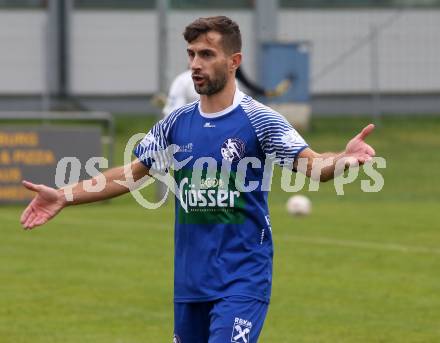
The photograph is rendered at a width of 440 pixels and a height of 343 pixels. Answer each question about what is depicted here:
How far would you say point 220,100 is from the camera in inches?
255

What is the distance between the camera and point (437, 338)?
32.2 ft

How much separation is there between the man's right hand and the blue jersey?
2.17 ft

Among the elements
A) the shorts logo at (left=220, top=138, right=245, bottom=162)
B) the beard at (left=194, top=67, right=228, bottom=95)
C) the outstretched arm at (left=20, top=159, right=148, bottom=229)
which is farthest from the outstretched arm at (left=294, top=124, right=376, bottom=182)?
the outstretched arm at (left=20, top=159, right=148, bottom=229)

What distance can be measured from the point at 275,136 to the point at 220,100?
0.35m

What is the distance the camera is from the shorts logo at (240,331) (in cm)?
621

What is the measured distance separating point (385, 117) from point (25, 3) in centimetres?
1318

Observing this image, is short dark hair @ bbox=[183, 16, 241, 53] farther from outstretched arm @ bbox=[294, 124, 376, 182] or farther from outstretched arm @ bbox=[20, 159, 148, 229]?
outstretched arm @ bbox=[20, 159, 148, 229]

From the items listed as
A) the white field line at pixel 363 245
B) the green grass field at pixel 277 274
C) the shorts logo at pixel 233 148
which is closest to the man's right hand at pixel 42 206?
the shorts logo at pixel 233 148

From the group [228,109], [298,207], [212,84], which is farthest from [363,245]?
[212,84]

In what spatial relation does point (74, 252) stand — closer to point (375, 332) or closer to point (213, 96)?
point (375, 332)

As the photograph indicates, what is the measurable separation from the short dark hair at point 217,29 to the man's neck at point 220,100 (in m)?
Result: 0.20

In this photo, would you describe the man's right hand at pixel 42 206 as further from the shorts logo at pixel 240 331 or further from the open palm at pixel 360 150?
the open palm at pixel 360 150

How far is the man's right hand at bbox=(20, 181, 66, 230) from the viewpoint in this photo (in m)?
6.52

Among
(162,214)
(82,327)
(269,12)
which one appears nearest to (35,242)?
(162,214)
